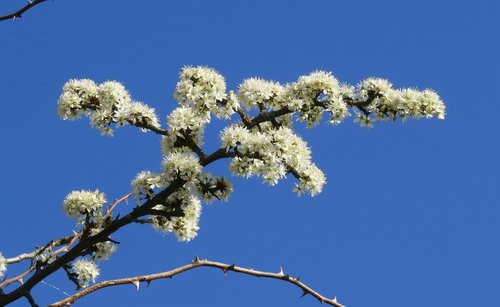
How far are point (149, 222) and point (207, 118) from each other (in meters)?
1.32

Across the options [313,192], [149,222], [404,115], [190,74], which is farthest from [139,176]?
[404,115]

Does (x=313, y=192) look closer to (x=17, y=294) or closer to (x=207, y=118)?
(x=207, y=118)

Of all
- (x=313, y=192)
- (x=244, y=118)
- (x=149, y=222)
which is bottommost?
(x=149, y=222)

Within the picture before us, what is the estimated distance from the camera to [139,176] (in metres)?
8.26

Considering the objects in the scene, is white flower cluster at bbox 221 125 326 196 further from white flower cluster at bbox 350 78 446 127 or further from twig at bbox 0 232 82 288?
twig at bbox 0 232 82 288

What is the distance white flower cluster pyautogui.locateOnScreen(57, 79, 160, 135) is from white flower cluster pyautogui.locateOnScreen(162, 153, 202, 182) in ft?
2.36

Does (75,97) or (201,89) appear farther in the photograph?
(75,97)

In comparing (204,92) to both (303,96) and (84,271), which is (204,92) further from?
(84,271)

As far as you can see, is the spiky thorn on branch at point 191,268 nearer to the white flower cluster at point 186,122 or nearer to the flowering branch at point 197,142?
the flowering branch at point 197,142

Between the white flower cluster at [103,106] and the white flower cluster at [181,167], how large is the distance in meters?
0.72

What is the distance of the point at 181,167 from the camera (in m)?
7.69

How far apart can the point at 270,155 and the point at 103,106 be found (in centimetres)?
223

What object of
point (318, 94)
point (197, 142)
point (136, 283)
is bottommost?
point (136, 283)

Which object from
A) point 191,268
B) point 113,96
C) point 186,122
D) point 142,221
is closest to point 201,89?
point 186,122
